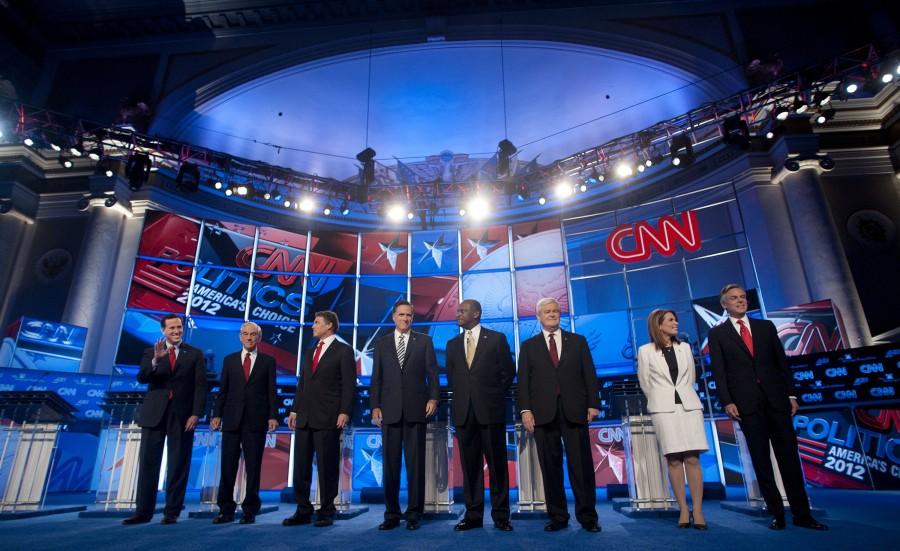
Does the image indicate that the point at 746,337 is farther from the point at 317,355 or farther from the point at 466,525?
the point at 317,355

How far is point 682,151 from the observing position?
788 centimetres

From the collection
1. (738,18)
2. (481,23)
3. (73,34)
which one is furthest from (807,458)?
(73,34)

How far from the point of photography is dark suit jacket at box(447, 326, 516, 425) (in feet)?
10.0

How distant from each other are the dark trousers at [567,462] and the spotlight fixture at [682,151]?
6.26 metres

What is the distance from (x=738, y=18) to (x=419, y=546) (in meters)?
9.85

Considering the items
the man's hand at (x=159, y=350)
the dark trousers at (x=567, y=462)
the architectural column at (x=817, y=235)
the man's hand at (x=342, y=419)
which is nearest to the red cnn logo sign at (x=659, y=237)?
the architectural column at (x=817, y=235)

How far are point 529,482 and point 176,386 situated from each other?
8.74 feet

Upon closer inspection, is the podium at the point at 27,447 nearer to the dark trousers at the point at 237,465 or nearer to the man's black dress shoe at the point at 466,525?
the dark trousers at the point at 237,465

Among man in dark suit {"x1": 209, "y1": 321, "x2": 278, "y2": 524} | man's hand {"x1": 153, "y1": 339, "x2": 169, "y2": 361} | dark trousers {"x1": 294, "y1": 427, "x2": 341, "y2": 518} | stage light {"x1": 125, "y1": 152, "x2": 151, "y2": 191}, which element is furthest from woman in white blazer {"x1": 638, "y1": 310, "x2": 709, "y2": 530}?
stage light {"x1": 125, "y1": 152, "x2": 151, "y2": 191}

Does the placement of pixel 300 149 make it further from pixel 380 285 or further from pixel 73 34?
pixel 73 34

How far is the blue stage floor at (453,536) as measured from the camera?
7.54 feet

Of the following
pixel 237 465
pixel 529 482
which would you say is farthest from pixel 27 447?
pixel 529 482

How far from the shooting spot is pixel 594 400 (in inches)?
118

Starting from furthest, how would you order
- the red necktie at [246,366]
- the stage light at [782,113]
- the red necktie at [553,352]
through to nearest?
the stage light at [782,113]
the red necktie at [246,366]
the red necktie at [553,352]
